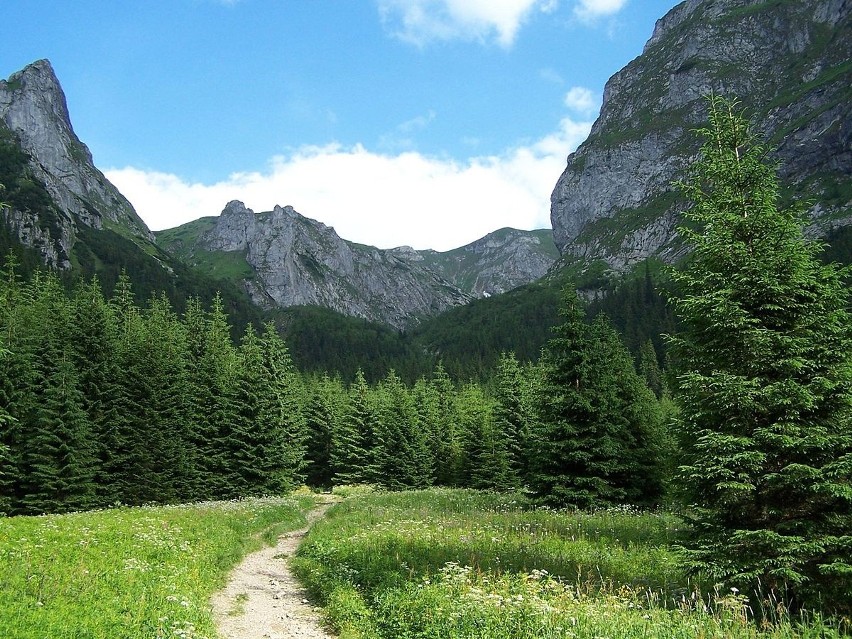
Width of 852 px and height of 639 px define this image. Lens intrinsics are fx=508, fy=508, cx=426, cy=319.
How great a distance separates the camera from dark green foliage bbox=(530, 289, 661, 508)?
80.0ft

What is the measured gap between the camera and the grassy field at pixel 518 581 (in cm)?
746

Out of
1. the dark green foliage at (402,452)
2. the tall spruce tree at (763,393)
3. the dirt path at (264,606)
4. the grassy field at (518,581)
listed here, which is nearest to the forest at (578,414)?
the tall spruce tree at (763,393)

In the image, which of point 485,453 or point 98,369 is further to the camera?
point 485,453

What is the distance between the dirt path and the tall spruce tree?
8215 mm

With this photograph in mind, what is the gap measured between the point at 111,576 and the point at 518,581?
8.37m

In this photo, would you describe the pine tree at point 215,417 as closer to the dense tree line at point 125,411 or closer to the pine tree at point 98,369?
the dense tree line at point 125,411

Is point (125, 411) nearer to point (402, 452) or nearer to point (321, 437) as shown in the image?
point (402, 452)

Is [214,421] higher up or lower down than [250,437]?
higher up

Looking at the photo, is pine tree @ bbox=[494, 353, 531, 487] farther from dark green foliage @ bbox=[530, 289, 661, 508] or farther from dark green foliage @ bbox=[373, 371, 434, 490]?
dark green foliage @ bbox=[530, 289, 661, 508]

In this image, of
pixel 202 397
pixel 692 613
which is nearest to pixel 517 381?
pixel 202 397

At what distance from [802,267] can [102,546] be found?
17693 mm

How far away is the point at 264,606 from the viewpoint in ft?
40.3

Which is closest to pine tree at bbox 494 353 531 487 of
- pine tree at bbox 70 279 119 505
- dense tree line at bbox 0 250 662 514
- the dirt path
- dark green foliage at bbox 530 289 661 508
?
dense tree line at bbox 0 250 662 514

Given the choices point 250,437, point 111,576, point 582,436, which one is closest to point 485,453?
point 250,437
